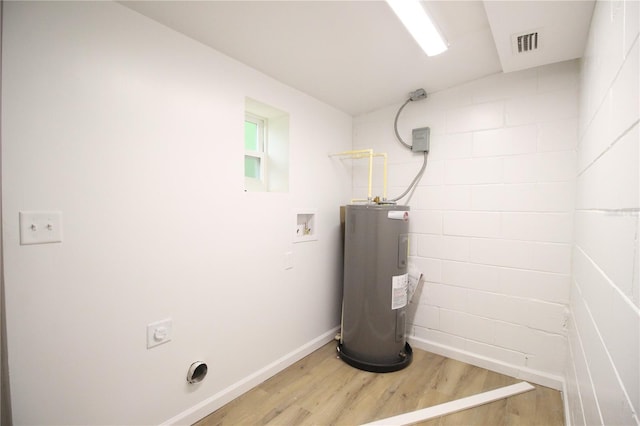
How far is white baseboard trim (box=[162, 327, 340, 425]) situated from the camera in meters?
1.57

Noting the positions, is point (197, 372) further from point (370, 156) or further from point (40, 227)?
point (370, 156)

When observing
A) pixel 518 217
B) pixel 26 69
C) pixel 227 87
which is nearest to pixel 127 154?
pixel 26 69

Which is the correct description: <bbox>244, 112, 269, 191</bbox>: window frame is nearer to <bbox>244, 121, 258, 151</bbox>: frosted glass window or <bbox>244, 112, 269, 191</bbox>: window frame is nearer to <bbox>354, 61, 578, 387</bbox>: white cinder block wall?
<bbox>244, 121, 258, 151</bbox>: frosted glass window

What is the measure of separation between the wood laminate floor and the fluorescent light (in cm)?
219

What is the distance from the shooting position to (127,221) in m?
1.33

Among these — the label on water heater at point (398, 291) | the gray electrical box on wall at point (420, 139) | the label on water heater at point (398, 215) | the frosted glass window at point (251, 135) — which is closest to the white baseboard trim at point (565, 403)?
the label on water heater at point (398, 291)

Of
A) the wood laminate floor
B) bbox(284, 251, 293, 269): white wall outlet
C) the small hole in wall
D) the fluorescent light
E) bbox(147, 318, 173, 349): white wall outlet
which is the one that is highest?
the fluorescent light

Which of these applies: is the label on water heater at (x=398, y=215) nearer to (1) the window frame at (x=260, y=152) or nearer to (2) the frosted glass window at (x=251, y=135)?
(1) the window frame at (x=260, y=152)

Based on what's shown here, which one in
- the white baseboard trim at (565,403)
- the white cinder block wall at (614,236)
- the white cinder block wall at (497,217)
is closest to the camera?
the white cinder block wall at (614,236)

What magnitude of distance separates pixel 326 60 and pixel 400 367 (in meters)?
2.29

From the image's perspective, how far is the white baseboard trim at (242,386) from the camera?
5.14ft

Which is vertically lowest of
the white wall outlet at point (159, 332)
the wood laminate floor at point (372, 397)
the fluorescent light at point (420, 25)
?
the wood laminate floor at point (372, 397)

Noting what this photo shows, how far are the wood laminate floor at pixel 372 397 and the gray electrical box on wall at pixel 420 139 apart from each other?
1772 millimetres

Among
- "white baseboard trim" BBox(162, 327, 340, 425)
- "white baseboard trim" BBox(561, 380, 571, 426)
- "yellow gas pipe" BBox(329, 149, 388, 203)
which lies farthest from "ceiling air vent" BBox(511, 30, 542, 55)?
"white baseboard trim" BBox(162, 327, 340, 425)
